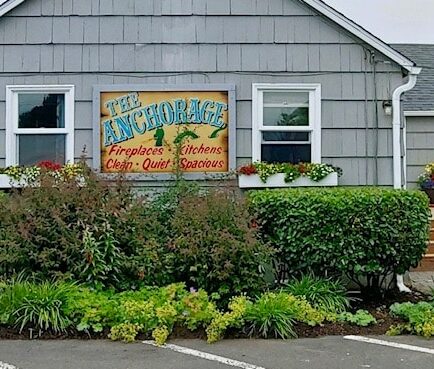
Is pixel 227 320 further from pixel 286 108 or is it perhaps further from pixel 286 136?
pixel 286 108

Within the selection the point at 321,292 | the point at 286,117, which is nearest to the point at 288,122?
the point at 286,117

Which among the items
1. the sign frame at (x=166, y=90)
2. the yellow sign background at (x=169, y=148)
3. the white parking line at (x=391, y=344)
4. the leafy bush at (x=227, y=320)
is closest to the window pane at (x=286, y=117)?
the sign frame at (x=166, y=90)

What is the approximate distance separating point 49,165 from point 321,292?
149 inches

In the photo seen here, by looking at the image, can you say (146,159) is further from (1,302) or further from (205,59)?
(1,302)

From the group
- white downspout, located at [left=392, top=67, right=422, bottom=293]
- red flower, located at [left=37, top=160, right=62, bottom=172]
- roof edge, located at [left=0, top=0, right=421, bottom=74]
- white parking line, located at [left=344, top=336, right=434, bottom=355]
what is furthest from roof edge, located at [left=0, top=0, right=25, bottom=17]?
white parking line, located at [left=344, top=336, right=434, bottom=355]

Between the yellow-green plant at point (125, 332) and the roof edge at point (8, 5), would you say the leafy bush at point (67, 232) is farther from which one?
the roof edge at point (8, 5)

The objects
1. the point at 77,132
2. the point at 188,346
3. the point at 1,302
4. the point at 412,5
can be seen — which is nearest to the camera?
the point at 188,346

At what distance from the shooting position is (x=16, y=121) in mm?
7922

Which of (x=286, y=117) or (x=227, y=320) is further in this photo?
(x=286, y=117)

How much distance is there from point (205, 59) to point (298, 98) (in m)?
1.38

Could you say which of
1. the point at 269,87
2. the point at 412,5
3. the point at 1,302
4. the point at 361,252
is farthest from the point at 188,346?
the point at 412,5

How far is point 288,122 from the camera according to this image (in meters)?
8.04

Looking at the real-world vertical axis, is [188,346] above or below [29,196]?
below

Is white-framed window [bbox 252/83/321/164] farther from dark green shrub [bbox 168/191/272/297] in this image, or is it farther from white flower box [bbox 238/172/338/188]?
dark green shrub [bbox 168/191/272/297]
